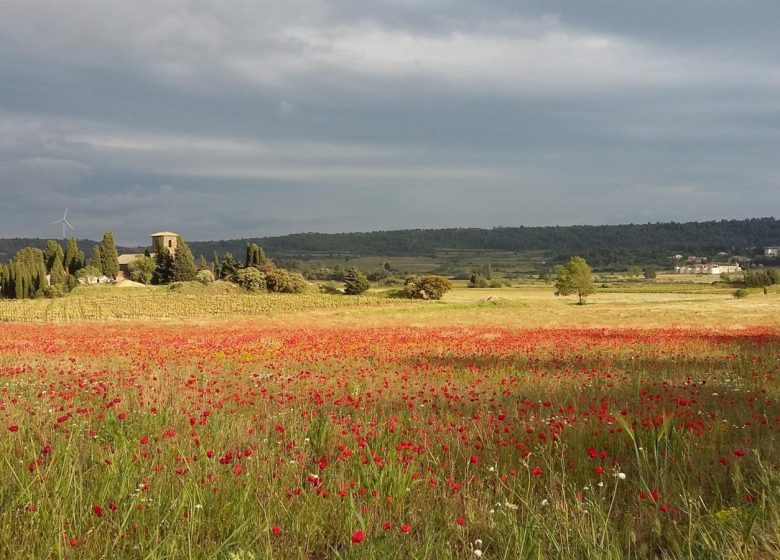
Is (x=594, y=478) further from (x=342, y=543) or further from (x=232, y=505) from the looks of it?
(x=232, y=505)

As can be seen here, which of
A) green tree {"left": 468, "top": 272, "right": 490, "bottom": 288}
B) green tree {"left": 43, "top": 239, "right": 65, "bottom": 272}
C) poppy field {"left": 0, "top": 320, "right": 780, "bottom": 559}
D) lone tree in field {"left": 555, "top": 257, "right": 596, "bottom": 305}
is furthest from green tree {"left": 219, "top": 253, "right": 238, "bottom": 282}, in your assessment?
poppy field {"left": 0, "top": 320, "right": 780, "bottom": 559}

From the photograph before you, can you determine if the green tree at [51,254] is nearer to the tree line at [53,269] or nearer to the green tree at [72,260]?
the tree line at [53,269]

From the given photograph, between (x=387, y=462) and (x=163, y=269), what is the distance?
404 feet

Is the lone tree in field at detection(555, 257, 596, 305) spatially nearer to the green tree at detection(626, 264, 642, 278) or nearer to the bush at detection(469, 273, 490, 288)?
the bush at detection(469, 273, 490, 288)

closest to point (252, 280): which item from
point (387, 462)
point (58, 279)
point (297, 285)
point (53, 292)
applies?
point (297, 285)

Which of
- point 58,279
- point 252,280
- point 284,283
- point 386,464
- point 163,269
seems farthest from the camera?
point 163,269

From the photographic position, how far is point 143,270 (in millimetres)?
123625

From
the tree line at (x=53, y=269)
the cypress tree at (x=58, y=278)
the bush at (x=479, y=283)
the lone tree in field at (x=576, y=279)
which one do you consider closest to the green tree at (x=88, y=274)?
the tree line at (x=53, y=269)

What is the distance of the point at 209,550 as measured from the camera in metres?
4.05

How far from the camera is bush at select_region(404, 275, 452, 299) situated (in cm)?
8581

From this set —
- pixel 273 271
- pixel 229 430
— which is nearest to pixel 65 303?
pixel 273 271

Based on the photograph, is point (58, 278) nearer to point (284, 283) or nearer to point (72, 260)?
point (72, 260)

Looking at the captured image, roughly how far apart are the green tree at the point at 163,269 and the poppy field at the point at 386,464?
108 meters

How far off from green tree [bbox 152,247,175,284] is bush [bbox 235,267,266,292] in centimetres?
2630
